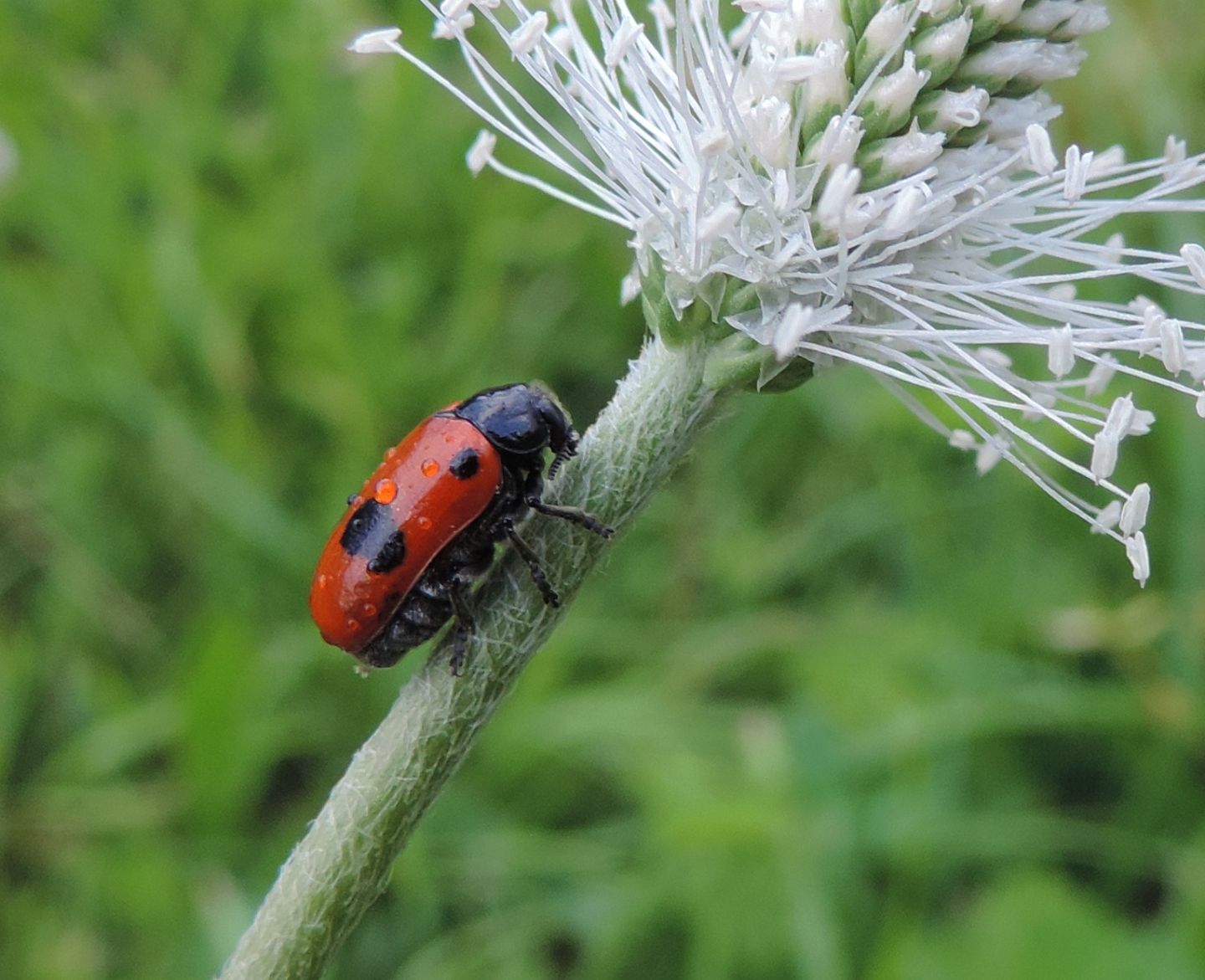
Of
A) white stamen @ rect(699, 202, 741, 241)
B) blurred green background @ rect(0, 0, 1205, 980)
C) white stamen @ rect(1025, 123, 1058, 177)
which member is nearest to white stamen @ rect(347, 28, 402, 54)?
white stamen @ rect(699, 202, 741, 241)

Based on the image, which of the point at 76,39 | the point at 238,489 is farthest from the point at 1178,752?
the point at 76,39

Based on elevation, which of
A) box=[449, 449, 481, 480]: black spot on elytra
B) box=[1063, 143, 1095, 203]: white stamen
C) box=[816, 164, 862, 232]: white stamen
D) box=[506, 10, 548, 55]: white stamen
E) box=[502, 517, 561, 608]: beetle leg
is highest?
box=[506, 10, 548, 55]: white stamen

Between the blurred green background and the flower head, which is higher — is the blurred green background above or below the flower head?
below

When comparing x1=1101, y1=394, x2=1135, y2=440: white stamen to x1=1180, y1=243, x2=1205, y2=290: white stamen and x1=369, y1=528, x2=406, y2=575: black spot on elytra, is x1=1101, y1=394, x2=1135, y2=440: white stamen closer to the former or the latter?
x1=1180, y1=243, x2=1205, y2=290: white stamen

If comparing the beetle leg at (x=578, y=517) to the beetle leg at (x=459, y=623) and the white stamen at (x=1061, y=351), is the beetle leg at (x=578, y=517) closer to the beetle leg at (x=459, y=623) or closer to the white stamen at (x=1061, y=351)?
the beetle leg at (x=459, y=623)

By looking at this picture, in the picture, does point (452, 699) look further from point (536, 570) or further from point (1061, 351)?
point (1061, 351)

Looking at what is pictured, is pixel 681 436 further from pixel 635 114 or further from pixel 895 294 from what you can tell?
pixel 635 114
